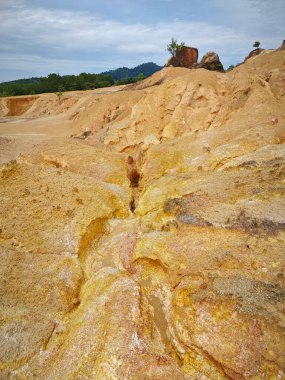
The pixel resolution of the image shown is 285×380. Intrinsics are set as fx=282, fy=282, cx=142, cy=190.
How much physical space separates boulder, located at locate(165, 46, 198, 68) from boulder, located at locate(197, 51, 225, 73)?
51.6 ft

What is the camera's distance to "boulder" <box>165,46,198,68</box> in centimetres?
6706

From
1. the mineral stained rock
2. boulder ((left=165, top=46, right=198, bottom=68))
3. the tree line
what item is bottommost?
the mineral stained rock

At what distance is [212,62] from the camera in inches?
2042

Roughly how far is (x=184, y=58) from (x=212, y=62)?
1839cm

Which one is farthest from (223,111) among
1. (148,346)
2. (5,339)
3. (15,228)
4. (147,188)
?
(5,339)

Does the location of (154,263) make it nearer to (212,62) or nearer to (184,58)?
(212,62)

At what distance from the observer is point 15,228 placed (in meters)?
11.3

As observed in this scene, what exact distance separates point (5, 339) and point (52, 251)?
11.6 ft

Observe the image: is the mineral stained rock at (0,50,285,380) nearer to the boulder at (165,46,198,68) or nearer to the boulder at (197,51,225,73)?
the boulder at (197,51,225,73)

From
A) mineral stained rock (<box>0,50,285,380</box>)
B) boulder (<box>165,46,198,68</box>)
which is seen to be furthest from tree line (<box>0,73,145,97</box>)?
mineral stained rock (<box>0,50,285,380</box>)

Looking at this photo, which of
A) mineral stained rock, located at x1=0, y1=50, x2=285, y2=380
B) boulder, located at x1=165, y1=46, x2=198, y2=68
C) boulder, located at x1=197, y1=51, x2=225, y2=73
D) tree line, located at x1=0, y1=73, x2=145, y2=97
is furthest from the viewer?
tree line, located at x1=0, y1=73, x2=145, y2=97

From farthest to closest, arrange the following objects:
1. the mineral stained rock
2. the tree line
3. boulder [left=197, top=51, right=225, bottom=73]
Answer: the tree line, boulder [left=197, top=51, right=225, bottom=73], the mineral stained rock

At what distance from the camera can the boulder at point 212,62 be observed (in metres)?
51.8

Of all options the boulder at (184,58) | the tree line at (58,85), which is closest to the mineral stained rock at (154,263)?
the boulder at (184,58)
